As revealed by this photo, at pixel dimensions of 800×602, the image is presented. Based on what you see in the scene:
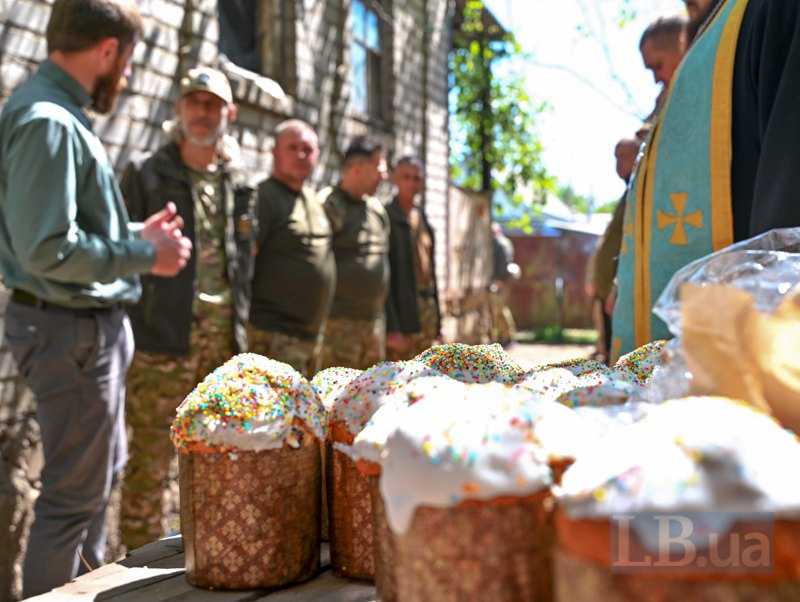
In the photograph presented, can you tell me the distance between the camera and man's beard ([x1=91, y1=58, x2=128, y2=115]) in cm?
291

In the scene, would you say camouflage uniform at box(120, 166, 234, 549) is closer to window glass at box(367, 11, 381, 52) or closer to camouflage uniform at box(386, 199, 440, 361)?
camouflage uniform at box(386, 199, 440, 361)

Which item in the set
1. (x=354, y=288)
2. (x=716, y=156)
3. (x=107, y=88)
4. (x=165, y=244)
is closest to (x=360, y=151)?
(x=354, y=288)

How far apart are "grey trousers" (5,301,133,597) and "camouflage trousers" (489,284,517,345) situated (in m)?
11.1

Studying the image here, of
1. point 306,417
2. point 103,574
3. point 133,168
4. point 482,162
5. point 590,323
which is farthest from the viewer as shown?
point 590,323

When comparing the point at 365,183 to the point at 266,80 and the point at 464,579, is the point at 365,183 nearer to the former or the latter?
the point at 266,80

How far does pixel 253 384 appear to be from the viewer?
53.8 inches

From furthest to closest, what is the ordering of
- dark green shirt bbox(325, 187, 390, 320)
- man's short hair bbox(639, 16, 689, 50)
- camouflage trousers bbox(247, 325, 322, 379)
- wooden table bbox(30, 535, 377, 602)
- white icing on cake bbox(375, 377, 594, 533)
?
dark green shirt bbox(325, 187, 390, 320), camouflage trousers bbox(247, 325, 322, 379), man's short hair bbox(639, 16, 689, 50), wooden table bbox(30, 535, 377, 602), white icing on cake bbox(375, 377, 594, 533)

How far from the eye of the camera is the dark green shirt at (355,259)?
17.4 ft

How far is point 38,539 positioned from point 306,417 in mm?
1697

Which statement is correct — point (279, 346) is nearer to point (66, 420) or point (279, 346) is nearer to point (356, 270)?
point (356, 270)

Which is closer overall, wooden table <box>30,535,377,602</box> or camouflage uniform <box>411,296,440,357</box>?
wooden table <box>30,535,377,602</box>

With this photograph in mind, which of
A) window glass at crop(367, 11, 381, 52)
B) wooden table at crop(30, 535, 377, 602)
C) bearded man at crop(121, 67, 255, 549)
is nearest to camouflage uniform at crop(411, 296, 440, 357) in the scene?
bearded man at crop(121, 67, 255, 549)

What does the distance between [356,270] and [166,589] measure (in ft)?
13.2

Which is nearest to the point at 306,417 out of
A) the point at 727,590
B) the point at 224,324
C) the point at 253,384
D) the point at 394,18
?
the point at 253,384
